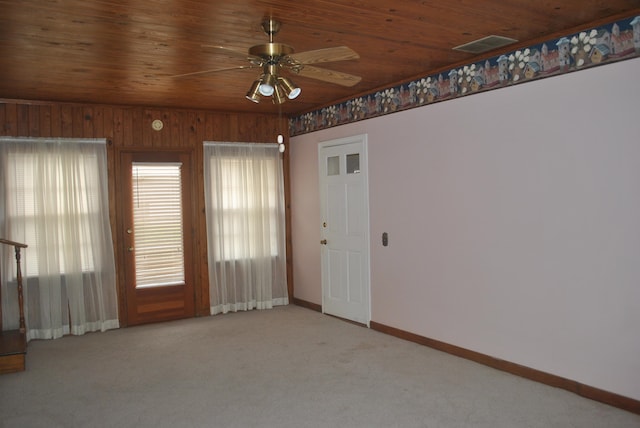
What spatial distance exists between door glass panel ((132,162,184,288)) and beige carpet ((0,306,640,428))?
879mm

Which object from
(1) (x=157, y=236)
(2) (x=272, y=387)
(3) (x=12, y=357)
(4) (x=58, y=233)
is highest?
(4) (x=58, y=233)

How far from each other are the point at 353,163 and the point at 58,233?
10.9 feet

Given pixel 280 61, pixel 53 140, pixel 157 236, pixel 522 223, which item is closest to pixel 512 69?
pixel 522 223

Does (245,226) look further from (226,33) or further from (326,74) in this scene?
(326,74)

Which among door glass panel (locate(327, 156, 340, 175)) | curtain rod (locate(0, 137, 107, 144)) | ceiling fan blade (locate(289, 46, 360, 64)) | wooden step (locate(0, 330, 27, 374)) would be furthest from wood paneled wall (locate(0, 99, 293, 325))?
ceiling fan blade (locate(289, 46, 360, 64))

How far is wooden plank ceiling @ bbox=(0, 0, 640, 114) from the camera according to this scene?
3049 mm

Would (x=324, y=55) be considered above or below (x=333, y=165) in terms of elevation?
above

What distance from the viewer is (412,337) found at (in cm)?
509

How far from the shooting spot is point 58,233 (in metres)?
5.54

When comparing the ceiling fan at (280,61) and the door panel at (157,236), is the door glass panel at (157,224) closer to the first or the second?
the door panel at (157,236)

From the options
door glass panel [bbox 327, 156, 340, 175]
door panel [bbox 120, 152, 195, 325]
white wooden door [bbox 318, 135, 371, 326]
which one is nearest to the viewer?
white wooden door [bbox 318, 135, 371, 326]

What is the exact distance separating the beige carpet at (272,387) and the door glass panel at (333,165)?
1880 millimetres

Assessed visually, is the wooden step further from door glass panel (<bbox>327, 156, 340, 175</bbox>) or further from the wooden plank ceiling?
door glass panel (<bbox>327, 156, 340, 175</bbox>)

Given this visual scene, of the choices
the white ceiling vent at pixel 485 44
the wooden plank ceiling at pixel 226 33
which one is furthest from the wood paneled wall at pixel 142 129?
the white ceiling vent at pixel 485 44
